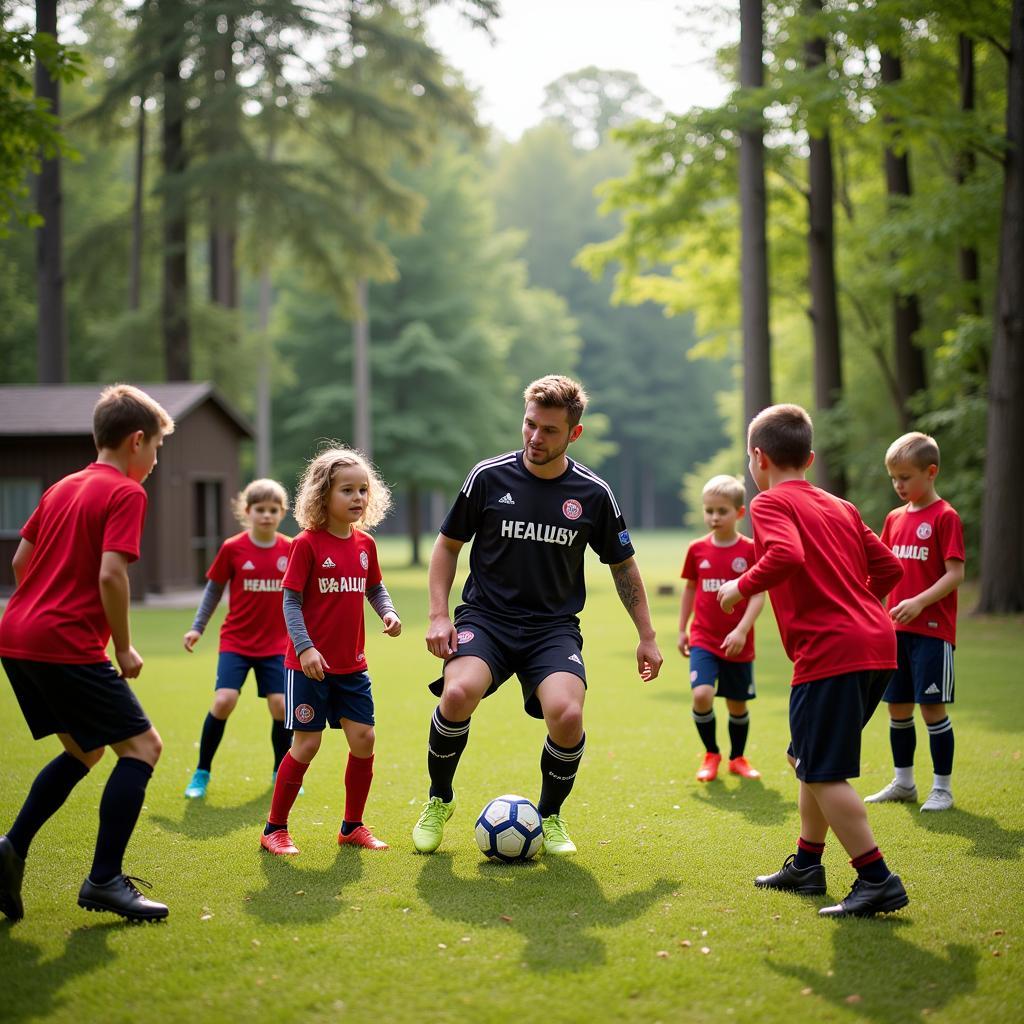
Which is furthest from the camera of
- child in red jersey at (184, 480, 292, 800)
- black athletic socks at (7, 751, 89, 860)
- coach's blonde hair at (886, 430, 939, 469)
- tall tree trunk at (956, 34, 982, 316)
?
tall tree trunk at (956, 34, 982, 316)

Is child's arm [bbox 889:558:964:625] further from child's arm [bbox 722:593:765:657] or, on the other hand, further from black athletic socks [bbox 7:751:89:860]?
black athletic socks [bbox 7:751:89:860]

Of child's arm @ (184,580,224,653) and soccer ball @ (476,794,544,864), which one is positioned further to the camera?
child's arm @ (184,580,224,653)

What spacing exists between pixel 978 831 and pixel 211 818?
412cm

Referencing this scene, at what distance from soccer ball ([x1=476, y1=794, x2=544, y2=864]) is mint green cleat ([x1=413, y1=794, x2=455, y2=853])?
26 centimetres

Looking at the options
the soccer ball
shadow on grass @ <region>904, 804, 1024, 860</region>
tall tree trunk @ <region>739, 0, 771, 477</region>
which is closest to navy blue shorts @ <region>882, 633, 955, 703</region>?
shadow on grass @ <region>904, 804, 1024, 860</region>

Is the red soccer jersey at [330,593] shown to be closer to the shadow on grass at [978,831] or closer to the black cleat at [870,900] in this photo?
the black cleat at [870,900]

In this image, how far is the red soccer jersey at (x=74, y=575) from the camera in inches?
172

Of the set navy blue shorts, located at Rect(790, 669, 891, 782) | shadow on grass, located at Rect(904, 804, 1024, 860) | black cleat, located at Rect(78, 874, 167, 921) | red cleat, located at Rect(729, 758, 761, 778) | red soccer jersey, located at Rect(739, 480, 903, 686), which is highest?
red soccer jersey, located at Rect(739, 480, 903, 686)

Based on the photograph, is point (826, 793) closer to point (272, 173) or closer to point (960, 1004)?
point (960, 1004)

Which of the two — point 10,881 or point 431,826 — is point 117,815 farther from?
point 431,826

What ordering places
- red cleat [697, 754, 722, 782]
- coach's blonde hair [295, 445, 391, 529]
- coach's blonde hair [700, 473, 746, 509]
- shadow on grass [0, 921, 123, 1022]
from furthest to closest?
coach's blonde hair [700, 473, 746, 509] < red cleat [697, 754, 722, 782] < coach's blonde hair [295, 445, 391, 529] < shadow on grass [0, 921, 123, 1022]

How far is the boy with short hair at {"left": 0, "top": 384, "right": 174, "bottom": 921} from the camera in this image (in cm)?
437

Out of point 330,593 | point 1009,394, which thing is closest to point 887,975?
point 330,593

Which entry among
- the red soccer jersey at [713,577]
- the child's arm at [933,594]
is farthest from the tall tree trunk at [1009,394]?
the child's arm at [933,594]
